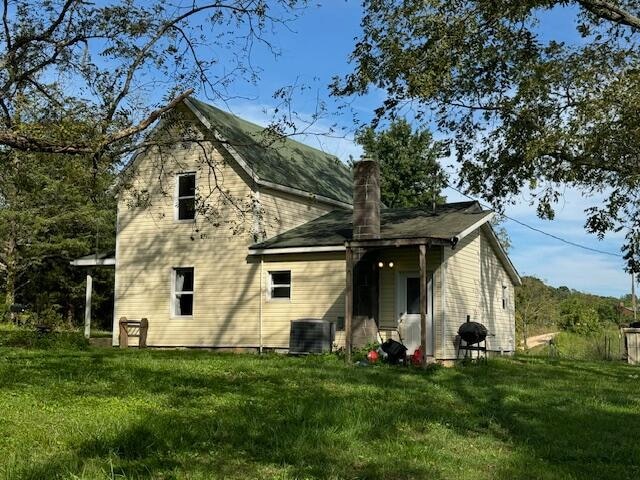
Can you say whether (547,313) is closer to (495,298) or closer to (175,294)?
(495,298)

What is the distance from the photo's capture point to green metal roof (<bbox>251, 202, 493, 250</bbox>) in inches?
668

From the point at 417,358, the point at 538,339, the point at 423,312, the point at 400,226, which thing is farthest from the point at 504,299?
the point at 538,339

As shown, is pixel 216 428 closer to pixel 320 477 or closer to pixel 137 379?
pixel 320 477

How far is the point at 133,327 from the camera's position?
20844 mm

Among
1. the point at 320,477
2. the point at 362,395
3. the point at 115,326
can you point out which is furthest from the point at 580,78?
the point at 115,326

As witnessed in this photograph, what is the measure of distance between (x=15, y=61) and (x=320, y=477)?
833cm

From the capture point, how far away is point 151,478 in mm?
4852

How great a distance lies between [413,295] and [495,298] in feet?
15.3

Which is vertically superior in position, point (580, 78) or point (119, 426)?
point (580, 78)

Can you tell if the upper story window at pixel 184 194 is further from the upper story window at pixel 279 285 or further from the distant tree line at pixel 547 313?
the distant tree line at pixel 547 313

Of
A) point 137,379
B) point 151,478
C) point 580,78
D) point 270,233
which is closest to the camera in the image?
point 151,478

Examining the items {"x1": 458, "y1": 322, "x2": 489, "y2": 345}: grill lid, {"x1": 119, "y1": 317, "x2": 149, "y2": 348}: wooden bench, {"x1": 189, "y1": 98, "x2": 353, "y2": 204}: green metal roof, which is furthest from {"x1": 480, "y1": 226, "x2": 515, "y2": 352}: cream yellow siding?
{"x1": 119, "y1": 317, "x2": 149, "y2": 348}: wooden bench

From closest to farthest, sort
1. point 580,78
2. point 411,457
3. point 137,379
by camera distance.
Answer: point 411,457 → point 137,379 → point 580,78

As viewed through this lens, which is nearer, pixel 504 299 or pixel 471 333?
pixel 471 333
